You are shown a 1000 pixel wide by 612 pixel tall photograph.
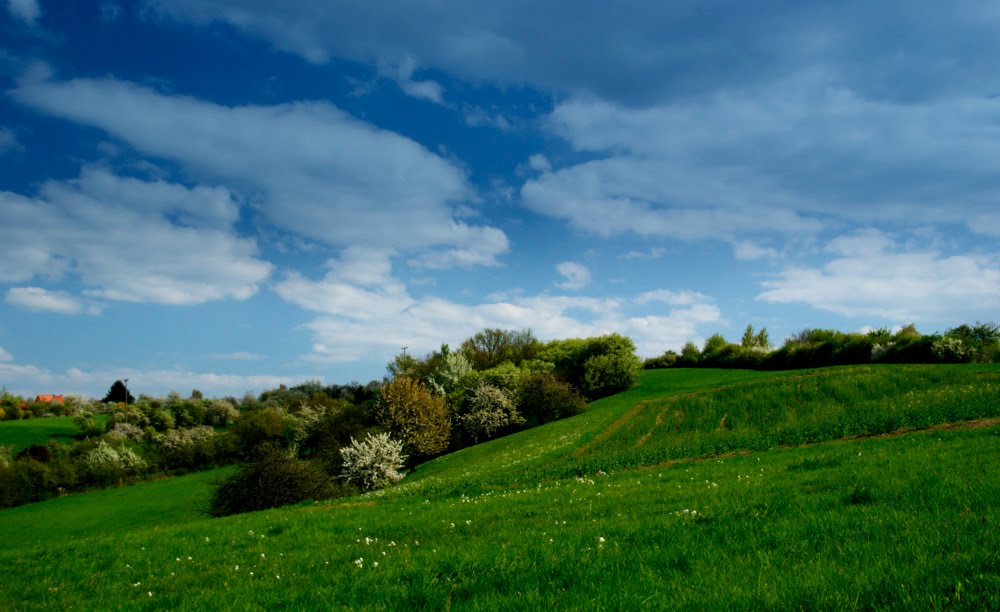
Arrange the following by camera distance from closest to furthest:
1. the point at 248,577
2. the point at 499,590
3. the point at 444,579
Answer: the point at 499,590 < the point at 444,579 < the point at 248,577

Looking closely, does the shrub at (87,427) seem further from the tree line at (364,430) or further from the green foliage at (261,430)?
the green foliage at (261,430)

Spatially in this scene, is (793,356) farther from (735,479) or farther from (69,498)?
(69,498)

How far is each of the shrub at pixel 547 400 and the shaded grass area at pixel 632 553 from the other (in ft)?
167

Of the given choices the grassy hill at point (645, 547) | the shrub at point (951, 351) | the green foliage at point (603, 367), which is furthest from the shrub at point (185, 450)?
the shrub at point (951, 351)

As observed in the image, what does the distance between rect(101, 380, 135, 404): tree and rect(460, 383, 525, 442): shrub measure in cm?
13092

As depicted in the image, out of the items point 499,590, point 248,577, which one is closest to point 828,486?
point 499,590

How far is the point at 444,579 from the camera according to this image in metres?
7.44

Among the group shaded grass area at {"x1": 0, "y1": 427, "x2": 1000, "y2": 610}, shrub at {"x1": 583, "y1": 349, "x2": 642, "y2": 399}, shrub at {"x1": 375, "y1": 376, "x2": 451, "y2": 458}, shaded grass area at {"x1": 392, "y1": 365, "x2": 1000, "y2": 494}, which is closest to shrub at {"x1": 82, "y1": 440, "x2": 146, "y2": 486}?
shrub at {"x1": 375, "y1": 376, "x2": 451, "y2": 458}

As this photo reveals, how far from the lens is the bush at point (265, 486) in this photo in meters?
32.5

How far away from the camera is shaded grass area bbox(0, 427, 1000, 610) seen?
5.73 meters

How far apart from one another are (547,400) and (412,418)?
57.5 ft

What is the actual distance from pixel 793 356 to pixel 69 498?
98.1 m

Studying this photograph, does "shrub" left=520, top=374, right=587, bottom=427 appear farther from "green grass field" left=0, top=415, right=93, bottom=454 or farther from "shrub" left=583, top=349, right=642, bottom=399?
"green grass field" left=0, top=415, right=93, bottom=454

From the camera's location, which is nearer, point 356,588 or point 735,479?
point 356,588
